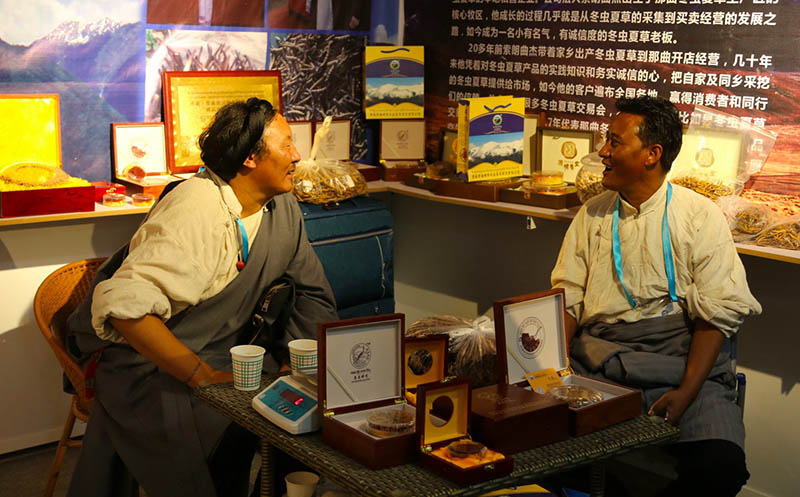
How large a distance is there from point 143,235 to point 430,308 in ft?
7.75

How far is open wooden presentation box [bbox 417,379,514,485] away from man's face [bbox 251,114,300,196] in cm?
116

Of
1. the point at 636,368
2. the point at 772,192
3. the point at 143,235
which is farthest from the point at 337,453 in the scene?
the point at 772,192

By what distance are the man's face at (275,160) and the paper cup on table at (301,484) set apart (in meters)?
0.97

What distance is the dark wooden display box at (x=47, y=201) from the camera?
3.21m

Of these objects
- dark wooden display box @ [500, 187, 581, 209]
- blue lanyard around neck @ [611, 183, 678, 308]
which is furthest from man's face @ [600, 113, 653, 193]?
dark wooden display box @ [500, 187, 581, 209]

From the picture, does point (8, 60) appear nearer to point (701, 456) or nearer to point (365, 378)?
point (365, 378)

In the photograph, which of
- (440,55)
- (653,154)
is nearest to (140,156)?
(440,55)

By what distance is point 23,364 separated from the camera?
3.67 meters

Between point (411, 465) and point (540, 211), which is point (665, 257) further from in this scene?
point (411, 465)

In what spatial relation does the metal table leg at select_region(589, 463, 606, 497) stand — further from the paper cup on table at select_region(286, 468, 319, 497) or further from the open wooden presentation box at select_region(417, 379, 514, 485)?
the paper cup on table at select_region(286, 468, 319, 497)

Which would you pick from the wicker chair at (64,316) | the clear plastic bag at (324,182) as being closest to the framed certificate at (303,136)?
the clear plastic bag at (324,182)

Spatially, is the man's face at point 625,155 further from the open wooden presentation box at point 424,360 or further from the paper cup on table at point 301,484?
the paper cup on table at point 301,484

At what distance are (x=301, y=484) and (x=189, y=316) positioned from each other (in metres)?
0.73

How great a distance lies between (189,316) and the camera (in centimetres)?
272
